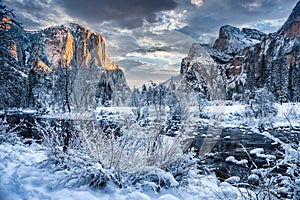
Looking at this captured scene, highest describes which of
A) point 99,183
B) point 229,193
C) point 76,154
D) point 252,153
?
point 76,154

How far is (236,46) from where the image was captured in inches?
4245

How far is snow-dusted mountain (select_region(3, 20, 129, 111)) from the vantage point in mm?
6758

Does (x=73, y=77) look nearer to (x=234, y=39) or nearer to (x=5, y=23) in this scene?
(x=5, y=23)

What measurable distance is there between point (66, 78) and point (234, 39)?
119203 millimetres

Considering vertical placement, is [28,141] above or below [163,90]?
below

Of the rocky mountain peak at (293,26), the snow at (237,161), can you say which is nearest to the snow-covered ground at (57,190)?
the snow at (237,161)

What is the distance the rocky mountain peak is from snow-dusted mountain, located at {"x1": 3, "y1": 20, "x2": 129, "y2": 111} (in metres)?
60.5

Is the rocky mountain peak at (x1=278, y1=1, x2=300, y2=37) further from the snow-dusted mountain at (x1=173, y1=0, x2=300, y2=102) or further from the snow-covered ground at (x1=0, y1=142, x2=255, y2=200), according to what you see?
the snow-covered ground at (x1=0, y1=142, x2=255, y2=200)

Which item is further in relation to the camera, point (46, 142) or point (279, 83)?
point (279, 83)

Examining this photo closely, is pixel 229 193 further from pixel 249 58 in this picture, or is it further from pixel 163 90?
pixel 249 58

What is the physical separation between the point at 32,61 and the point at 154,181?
94.3m

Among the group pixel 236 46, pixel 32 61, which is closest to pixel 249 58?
pixel 236 46

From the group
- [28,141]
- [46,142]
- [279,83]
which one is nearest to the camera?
[46,142]

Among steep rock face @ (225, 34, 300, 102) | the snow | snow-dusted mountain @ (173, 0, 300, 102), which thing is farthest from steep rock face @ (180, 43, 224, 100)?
the snow
